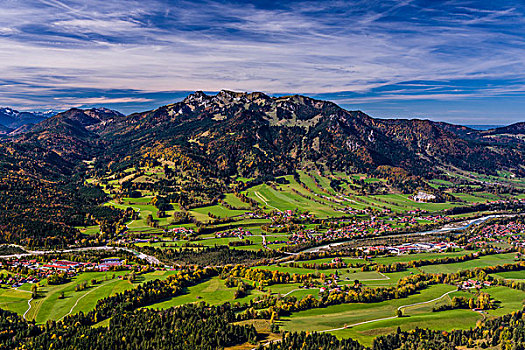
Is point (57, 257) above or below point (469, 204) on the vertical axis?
below

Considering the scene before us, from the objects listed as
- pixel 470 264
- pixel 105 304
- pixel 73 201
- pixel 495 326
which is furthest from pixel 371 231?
pixel 73 201

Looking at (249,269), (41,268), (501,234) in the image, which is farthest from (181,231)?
(501,234)

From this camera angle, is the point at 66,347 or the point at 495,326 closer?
the point at 66,347

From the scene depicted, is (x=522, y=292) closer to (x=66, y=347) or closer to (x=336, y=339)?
(x=336, y=339)

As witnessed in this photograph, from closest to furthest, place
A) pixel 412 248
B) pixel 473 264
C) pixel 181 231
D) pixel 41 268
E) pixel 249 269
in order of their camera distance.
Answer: pixel 41 268
pixel 249 269
pixel 473 264
pixel 412 248
pixel 181 231

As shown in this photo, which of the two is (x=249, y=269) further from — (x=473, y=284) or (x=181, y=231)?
(x=473, y=284)

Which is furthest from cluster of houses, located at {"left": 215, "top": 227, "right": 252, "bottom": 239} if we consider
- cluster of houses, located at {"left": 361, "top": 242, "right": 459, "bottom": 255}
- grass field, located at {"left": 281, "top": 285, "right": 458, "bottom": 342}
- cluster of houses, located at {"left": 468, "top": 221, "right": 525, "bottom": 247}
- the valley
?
cluster of houses, located at {"left": 468, "top": 221, "right": 525, "bottom": 247}

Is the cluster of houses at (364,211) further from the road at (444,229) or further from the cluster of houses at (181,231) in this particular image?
the cluster of houses at (181,231)

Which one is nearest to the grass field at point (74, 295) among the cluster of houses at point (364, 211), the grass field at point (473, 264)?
the grass field at point (473, 264)
